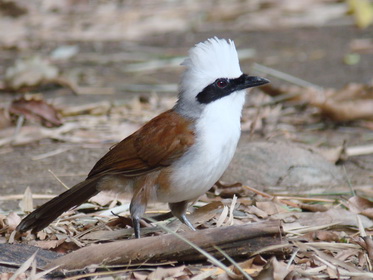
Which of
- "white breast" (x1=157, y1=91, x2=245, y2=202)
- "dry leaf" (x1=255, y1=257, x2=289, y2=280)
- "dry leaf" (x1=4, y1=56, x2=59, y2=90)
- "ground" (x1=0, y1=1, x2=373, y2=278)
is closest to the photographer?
"dry leaf" (x1=255, y1=257, x2=289, y2=280)

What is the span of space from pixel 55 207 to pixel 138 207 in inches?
21.9

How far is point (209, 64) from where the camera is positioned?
16.0 feet

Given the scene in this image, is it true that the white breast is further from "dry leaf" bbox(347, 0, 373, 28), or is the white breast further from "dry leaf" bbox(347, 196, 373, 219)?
"dry leaf" bbox(347, 0, 373, 28)

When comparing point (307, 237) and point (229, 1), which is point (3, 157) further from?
point (229, 1)

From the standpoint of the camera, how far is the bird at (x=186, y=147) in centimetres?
475

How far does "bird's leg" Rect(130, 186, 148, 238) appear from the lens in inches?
191

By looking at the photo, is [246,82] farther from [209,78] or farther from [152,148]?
[152,148]

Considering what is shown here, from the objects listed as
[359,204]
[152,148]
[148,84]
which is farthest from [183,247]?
[148,84]

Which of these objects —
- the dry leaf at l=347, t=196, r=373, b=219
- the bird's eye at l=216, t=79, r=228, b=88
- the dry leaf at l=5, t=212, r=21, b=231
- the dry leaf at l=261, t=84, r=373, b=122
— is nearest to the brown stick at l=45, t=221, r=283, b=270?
the dry leaf at l=5, t=212, r=21, b=231

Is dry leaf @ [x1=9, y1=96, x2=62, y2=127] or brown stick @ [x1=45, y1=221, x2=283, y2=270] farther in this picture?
dry leaf @ [x1=9, y1=96, x2=62, y2=127]

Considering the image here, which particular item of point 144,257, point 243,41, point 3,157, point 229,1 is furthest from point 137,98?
point 229,1

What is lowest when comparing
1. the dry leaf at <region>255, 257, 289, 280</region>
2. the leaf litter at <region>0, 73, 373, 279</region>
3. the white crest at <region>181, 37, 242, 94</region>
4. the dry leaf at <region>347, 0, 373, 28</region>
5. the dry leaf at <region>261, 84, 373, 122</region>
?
the dry leaf at <region>347, 0, 373, 28</region>

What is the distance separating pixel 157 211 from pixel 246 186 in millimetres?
713

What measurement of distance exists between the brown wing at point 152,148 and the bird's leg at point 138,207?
15 cm
